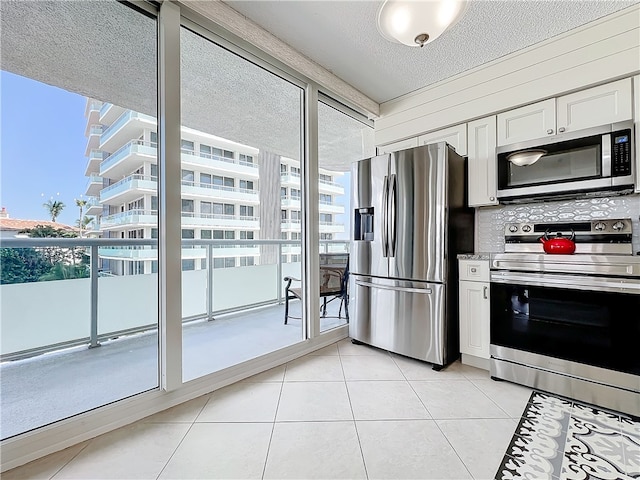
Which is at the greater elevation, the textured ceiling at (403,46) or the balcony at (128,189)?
the textured ceiling at (403,46)

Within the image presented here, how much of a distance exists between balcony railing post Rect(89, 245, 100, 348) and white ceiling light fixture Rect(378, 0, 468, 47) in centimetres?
216

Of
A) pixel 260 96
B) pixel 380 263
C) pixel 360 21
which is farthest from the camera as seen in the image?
pixel 260 96

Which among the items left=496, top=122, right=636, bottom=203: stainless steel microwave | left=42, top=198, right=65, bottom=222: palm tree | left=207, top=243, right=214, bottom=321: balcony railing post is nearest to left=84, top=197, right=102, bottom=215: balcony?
left=42, top=198, right=65, bottom=222: palm tree

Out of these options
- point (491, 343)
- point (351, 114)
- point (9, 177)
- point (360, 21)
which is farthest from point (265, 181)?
point (491, 343)

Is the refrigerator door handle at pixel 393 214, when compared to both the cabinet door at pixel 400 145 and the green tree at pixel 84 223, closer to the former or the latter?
the cabinet door at pixel 400 145

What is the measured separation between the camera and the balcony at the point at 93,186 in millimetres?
1759

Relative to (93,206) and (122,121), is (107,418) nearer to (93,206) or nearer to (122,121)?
(93,206)

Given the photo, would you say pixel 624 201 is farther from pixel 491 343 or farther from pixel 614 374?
pixel 491 343

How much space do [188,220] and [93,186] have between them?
0.77 meters

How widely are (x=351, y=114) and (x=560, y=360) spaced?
9.10 ft

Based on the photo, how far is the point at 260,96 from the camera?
9.39 ft

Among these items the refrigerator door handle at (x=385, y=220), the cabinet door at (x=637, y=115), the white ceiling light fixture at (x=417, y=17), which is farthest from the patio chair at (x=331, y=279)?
the cabinet door at (x=637, y=115)

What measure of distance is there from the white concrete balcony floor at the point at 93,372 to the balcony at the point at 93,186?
951mm

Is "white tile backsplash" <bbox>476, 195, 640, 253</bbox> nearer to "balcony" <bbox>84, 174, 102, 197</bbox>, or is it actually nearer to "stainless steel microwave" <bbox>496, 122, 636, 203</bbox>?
"stainless steel microwave" <bbox>496, 122, 636, 203</bbox>
